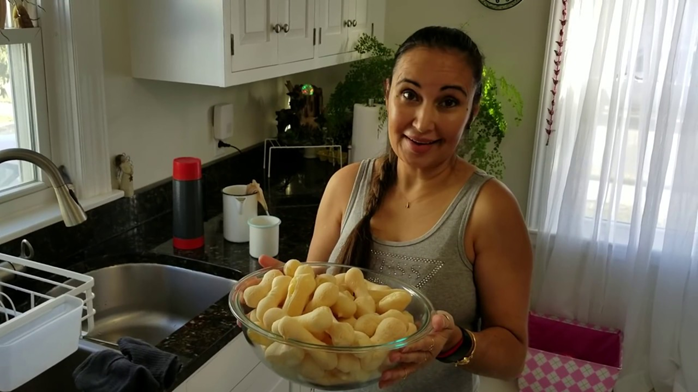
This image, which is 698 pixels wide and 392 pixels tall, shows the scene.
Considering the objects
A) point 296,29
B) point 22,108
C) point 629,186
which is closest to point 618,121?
point 629,186

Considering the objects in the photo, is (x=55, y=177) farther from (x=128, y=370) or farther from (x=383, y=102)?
(x=383, y=102)

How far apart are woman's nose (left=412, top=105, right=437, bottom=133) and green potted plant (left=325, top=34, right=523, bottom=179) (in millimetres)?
1305

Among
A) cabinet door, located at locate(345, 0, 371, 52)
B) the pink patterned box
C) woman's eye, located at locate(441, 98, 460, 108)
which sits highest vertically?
cabinet door, located at locate(345, 0, 371, 52)

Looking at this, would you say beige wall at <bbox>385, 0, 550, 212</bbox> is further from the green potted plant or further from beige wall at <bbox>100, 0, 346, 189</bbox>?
beige wall at <bbox>100, 0, 346, 189</bbox>

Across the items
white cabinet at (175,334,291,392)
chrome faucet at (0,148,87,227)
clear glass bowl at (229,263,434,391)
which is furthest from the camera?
white cabinet at (175,334,291,392)

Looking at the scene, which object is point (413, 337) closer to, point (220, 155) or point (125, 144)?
point (125, 144)

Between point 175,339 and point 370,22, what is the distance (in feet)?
5.74

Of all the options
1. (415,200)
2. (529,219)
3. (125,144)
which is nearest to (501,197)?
(415,200)

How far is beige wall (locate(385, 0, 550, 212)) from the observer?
8.20ft

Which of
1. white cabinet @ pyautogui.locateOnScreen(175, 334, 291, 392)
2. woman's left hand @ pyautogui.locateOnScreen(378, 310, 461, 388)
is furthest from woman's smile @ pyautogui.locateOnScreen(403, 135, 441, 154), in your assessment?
white cabinet @ pyautogui.locateOnScreen(175, 334, 291, 392)

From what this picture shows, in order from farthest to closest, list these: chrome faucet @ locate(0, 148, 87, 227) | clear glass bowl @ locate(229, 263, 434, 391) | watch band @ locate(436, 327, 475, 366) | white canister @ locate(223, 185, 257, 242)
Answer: white canister @ locate(223, 185, 257, 242), chrome faucet @ locate(0, 148, 87, 227), watch band @ locate(436, 327, 475, 366), clear glass bowl @ locate(229, 263, 434, 391)

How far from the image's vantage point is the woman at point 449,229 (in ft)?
3.39

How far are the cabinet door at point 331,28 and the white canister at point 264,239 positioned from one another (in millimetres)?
773

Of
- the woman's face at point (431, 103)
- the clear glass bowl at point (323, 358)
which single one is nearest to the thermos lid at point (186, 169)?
the woman's face at point (431, 103)
